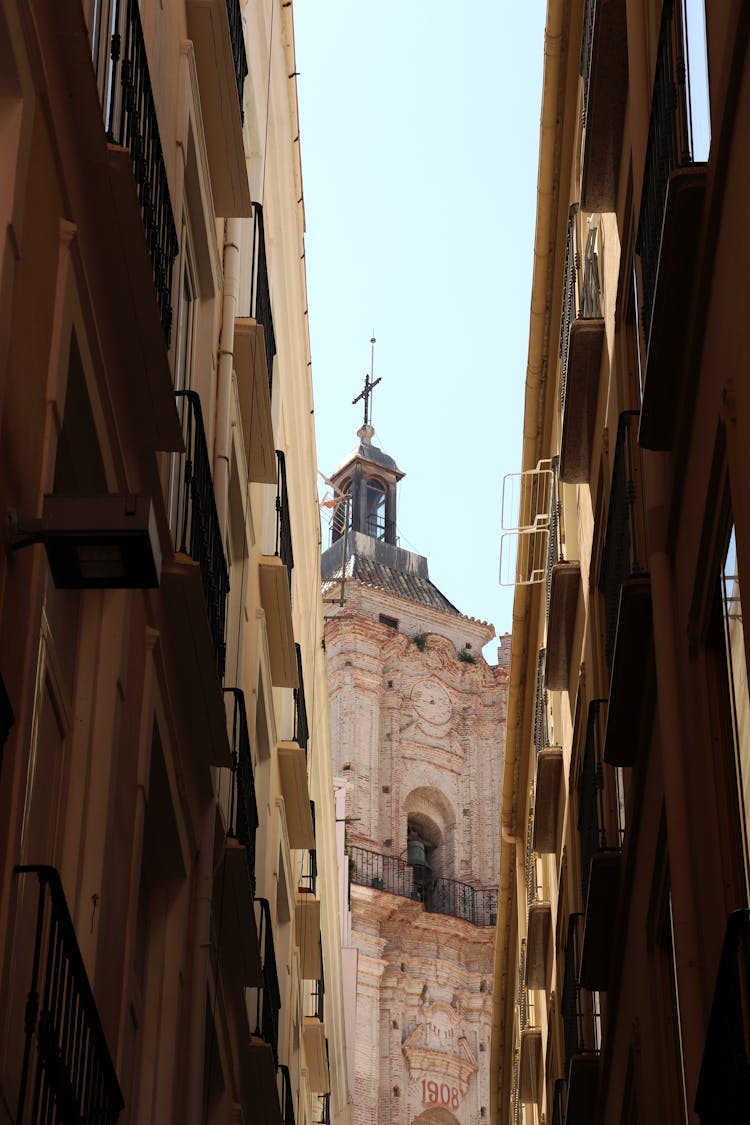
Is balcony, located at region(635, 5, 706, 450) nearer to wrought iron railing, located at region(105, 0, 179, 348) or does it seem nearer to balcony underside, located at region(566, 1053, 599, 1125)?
wrought iron railing, located at region(105, 0, 179, 348)

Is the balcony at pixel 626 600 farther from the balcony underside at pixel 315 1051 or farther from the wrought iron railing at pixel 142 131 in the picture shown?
the balcony underside at pixel 315 1051

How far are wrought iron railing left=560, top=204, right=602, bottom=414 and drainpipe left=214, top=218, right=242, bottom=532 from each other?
2291 mm

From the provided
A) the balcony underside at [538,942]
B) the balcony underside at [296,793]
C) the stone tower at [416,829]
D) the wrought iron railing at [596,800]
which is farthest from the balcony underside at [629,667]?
the stone tower at [416,829]

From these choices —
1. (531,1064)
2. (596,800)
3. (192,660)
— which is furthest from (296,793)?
(192,660)

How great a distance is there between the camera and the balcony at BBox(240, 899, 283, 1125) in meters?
15.0

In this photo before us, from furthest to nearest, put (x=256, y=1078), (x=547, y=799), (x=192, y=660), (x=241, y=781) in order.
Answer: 1. (x=547, y=799)
2. (x=256, y=1078)
3. (x=241, y=781)
4. (x=192, y=660)

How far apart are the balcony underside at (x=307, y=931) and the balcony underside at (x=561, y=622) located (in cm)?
511

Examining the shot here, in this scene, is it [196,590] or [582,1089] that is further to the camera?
[582,1089]

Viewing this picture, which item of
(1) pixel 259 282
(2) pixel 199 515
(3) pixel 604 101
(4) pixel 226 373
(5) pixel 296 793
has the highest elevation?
(1) pixel 259 282

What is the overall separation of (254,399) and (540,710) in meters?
7.83

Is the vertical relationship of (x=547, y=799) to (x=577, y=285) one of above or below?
below

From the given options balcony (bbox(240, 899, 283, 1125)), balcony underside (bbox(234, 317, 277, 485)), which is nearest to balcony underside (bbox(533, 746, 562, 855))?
balcony (bbox(240, 899, 283, 1125))

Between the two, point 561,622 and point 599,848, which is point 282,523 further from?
point 599,848

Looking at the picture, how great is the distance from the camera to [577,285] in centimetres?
1567
